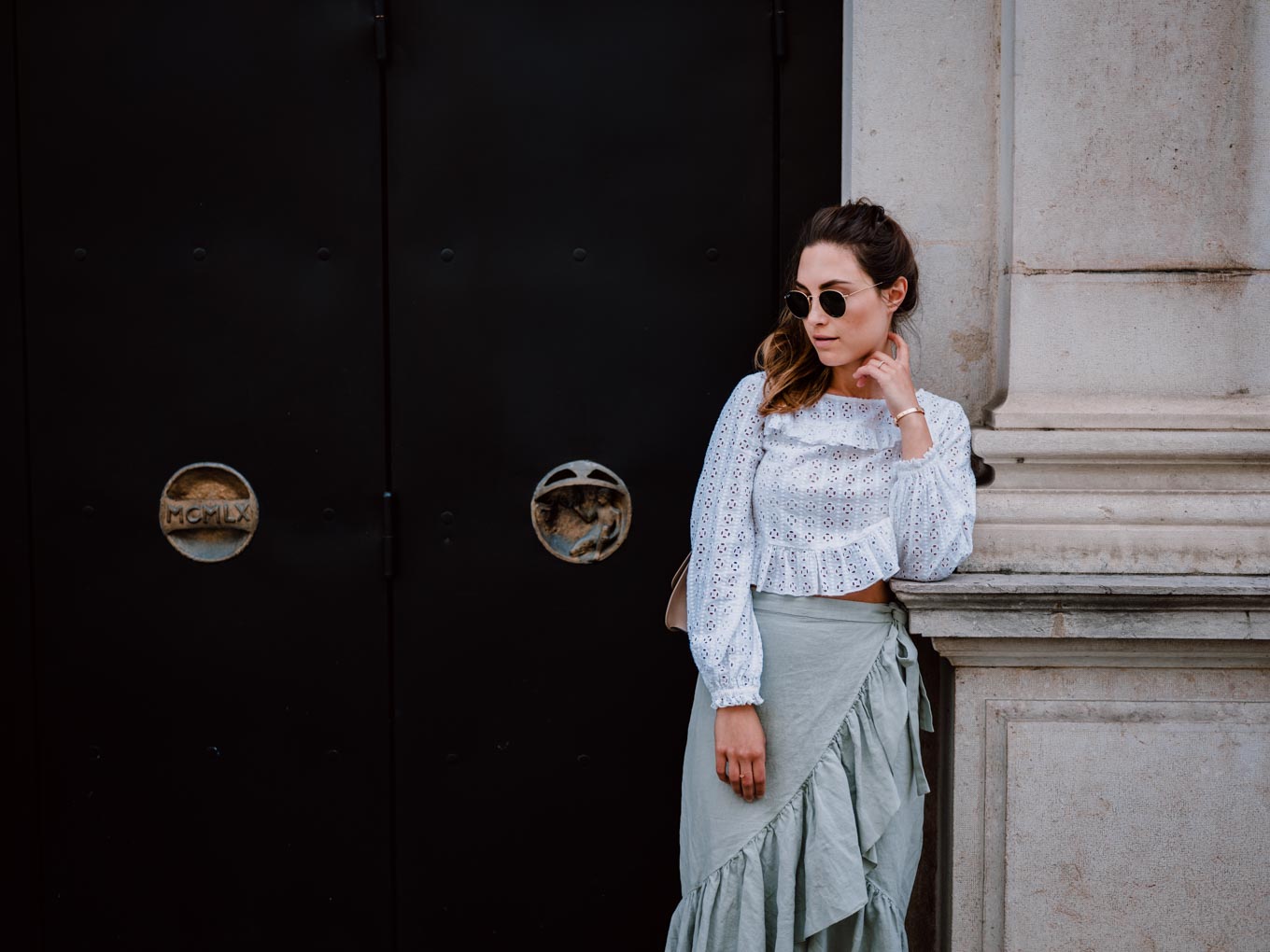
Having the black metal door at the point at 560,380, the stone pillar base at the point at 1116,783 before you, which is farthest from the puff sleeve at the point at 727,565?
the black metal door at the point at 560,380

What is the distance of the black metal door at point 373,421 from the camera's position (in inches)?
99.7

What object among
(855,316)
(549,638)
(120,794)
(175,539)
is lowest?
(120,794)

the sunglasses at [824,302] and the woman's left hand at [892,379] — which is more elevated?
the sunglasses at [824,302]

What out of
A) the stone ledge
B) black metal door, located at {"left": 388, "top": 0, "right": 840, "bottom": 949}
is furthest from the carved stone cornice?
black metal door, located at {"left": 388, "top": 0, "right": 840, "bottom": 949}

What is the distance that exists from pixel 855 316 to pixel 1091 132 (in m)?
0.77

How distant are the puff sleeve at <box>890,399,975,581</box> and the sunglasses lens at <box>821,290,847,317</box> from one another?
277 mm

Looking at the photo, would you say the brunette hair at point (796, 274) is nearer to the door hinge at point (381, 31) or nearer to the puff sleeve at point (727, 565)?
the puff sleeve at point (727, 565)

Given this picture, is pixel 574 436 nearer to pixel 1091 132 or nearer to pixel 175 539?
pixel 175 539

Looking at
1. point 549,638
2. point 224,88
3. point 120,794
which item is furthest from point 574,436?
point 120,794

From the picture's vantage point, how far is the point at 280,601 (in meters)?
2.63

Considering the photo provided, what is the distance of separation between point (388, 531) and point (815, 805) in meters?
1.22

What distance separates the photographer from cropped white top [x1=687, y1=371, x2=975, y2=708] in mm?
1906

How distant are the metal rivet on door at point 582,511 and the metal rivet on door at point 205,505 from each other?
2.31 feet

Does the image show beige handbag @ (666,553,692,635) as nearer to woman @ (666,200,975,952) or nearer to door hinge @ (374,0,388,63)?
woman @ (666,200,975,952)
